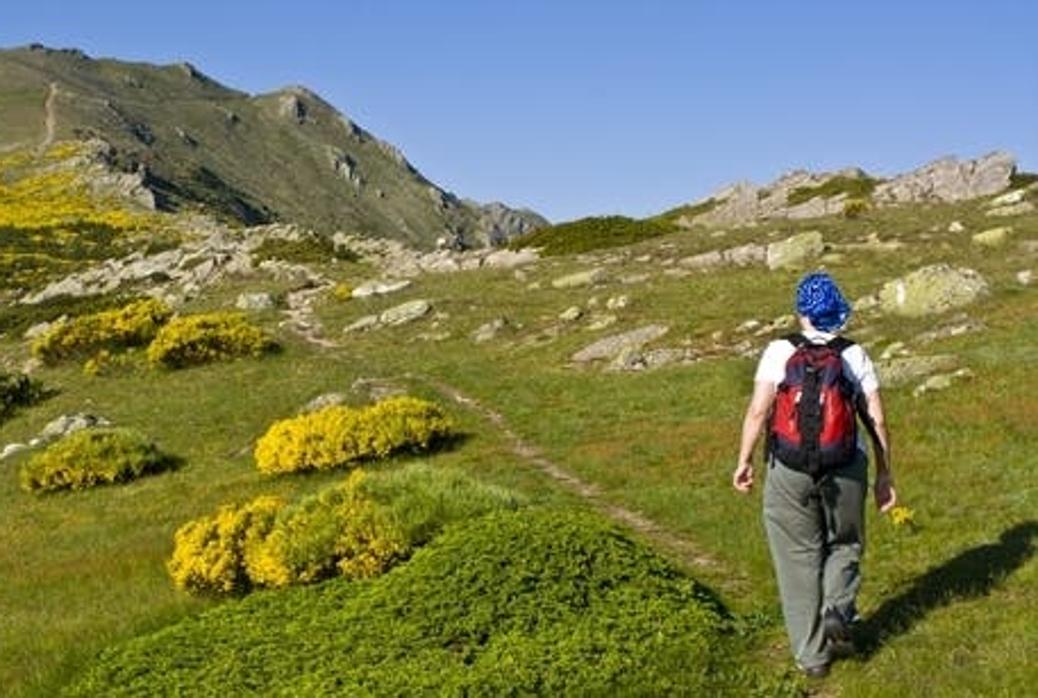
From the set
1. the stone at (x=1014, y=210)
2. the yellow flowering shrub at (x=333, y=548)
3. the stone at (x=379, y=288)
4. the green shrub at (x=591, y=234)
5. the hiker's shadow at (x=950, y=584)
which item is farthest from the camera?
the green shrub at (x=591, y=234)

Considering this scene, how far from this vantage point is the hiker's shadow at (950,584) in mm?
11859

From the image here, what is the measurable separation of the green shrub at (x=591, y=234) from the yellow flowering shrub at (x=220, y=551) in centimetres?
5560

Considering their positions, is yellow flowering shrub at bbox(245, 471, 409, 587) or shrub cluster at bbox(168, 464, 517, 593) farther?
shrub cluster at bbox(168, 464, 517, 593)

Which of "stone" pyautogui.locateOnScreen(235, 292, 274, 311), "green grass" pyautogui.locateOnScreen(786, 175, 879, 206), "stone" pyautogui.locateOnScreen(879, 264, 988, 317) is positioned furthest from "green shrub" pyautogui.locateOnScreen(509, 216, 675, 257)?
"stone" pyautogui.locateOnScreen(879, 264, 988, 317)

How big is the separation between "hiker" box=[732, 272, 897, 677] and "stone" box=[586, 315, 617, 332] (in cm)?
3187

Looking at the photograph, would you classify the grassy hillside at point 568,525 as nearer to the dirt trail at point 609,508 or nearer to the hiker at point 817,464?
the dirt trail at point 609,508

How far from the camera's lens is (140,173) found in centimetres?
15450

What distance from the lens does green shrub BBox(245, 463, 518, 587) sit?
48.6 ft

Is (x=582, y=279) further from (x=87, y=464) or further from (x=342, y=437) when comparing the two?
(x=87, y=464)

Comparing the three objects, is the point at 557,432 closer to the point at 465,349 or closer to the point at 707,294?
the point at 465,349

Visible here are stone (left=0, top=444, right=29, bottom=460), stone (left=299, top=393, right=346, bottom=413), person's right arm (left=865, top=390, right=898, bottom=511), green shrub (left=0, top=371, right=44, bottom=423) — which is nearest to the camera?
person's right arm (left=865, top=390, right=898, bottom=511)

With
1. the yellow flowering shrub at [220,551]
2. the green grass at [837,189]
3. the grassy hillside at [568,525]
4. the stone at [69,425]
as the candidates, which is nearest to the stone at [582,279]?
the grassy hillside at [568,525]

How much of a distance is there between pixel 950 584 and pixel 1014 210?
50749mm

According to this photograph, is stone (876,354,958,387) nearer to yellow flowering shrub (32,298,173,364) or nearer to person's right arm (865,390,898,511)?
person's right arm (865,390,898,511)
